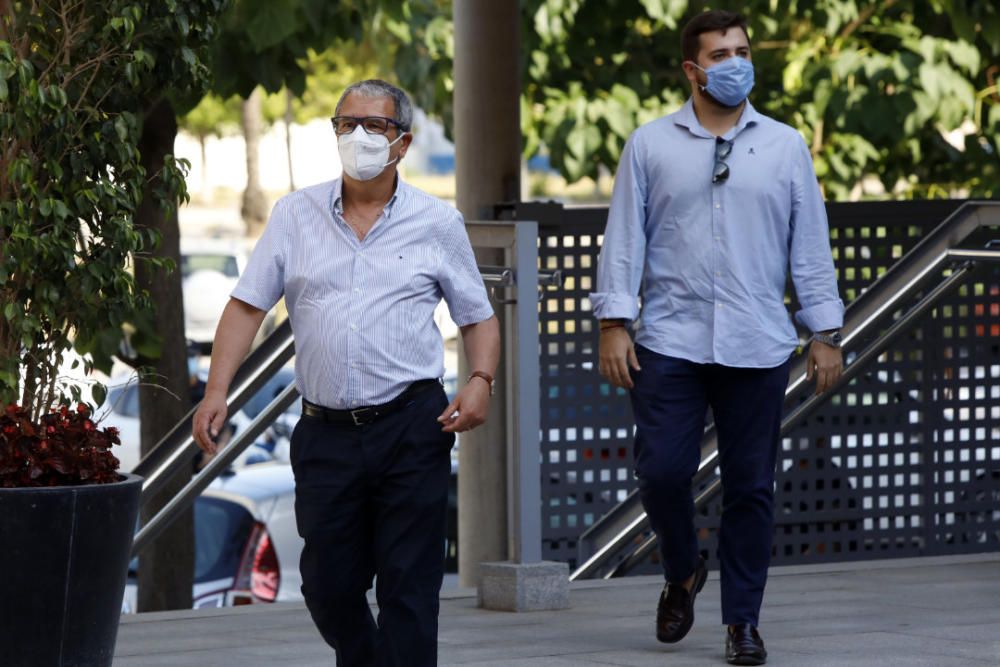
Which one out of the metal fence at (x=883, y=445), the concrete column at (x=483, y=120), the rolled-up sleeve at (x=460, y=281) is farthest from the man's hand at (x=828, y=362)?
the concrete column at (x=483, y=120)

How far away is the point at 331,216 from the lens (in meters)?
4.84

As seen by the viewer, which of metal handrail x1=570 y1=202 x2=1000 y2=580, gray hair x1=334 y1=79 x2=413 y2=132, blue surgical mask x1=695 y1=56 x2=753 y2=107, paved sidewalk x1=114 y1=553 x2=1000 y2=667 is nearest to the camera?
gray hair x1=334 y1=79 x2=413 y2=132

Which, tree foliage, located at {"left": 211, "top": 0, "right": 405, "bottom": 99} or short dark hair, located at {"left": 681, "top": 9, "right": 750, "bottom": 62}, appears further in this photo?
tree foliage, located at {"left": 211, "top": 0, "right": 405, "bottom": 99}

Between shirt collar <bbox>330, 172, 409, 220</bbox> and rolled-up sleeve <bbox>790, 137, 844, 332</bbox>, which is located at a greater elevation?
shirt collar <bbox>330, 172, 409, 220</bbox>

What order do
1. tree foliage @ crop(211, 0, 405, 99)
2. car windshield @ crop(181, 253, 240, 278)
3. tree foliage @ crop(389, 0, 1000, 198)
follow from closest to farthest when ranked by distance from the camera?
tree foliage @ crop(211, 0, 405, 99), tree foliage @ crop(389, 0, 1000, 198), car windshield @ crop(181, 253, 240, 278)

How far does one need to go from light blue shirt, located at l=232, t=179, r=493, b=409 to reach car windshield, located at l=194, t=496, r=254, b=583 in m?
5.46

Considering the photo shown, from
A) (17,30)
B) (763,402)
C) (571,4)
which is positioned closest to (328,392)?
(763,402)

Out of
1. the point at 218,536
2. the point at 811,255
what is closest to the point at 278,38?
the point at 218,536

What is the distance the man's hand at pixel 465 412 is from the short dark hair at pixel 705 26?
152 cm

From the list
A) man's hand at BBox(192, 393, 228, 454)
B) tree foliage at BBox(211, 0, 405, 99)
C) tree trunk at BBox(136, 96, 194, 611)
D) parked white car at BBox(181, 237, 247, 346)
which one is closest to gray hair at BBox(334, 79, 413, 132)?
man's hand at BBox(192, 393, 228, 454)

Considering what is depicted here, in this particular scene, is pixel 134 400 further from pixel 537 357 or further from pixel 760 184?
pixel 760 184

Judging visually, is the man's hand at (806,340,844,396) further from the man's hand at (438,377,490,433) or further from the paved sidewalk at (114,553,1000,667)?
the man's hand at (438,377,490,433)

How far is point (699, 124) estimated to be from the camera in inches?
228

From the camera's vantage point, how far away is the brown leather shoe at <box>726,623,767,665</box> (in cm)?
575
